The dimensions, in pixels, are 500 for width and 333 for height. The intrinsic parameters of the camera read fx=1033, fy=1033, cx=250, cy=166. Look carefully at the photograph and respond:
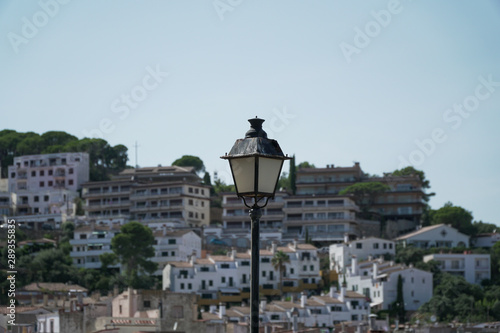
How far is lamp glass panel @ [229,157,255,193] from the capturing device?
8.57m

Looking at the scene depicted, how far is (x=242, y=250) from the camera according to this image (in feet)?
324

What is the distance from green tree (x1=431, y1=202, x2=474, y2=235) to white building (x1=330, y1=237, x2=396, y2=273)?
10719 mm

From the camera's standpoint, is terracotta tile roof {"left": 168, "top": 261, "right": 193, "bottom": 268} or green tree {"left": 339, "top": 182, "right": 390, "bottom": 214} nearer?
terracotta tile roof {"left": 168, "top": 261, "right": 193, "bottom": 268}

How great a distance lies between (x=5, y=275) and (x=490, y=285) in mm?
41537

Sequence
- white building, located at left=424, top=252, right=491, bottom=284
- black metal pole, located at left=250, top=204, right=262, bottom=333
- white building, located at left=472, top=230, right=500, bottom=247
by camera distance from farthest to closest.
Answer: white building, located at left=472, top=230, right=500, bottom=247, white building, located at left=424, top=252, right=491, bottom=284, black metal pole, located at left=250, top=204, right=262, bottom=333

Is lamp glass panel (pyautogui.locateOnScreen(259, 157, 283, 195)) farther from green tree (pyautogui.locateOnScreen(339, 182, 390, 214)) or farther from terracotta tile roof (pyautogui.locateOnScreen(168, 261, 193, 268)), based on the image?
green tree (pyautogui.locateOnScreen(339, 182, 390, 214))

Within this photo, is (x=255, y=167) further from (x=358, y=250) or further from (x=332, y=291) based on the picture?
(x=358, y=250)

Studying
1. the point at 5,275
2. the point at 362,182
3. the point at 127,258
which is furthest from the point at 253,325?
the point at 362,182

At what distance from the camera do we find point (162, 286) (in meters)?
88.9

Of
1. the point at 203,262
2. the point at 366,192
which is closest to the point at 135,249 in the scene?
the point at 203,262

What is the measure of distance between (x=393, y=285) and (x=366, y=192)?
103ft

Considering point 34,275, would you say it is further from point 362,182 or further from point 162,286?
point 362,182

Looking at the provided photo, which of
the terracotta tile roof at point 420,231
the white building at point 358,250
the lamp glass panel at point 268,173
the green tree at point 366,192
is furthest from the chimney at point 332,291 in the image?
the lamp glass panel at point 268,173

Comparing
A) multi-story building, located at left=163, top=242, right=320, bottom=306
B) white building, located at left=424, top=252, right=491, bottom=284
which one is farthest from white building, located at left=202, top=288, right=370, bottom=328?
white building, located at left=424, top=252, right=491, bottom=284
